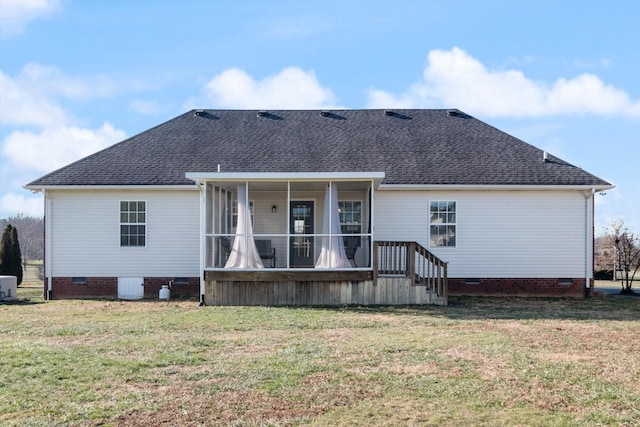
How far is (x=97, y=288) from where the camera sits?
52.2 ft

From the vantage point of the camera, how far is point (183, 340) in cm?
880

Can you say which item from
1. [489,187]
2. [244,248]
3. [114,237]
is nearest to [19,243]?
[114,237]

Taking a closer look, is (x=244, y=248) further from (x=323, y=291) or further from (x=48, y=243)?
(x=48, y=243)

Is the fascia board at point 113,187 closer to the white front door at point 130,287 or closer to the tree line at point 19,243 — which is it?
the white front door at point 130,287

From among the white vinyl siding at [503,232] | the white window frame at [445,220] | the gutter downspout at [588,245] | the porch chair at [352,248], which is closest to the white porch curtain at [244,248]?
the porch chair at [352,248]

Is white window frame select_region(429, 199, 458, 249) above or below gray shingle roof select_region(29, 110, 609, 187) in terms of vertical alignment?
below

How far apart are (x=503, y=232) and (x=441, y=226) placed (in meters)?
1.74

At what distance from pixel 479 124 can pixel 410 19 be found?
26.4 feet

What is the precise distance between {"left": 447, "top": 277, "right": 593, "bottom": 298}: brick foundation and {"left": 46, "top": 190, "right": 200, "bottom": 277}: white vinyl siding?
7.47 metres

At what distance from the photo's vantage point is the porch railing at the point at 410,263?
44.4 ft

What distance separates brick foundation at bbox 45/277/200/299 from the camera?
52.1ft

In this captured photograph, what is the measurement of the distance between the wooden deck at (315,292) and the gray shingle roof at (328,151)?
3.47 m

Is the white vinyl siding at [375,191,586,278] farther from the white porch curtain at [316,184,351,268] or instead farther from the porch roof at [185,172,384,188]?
the porch roof at [185,172,384,188]

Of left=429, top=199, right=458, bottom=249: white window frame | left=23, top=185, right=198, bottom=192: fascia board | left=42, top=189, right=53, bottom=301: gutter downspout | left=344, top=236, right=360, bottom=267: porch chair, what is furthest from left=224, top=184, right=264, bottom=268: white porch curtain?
left=42, top=189, right=53, bottom=301: gutter downspout
